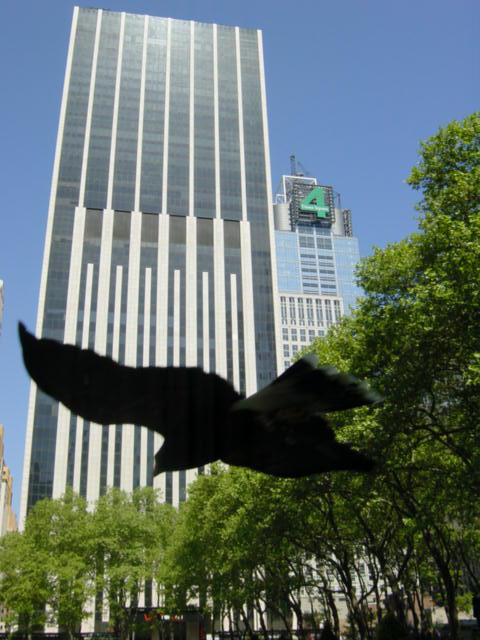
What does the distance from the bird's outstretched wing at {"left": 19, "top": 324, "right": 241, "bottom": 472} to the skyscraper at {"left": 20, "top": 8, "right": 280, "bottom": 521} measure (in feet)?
173

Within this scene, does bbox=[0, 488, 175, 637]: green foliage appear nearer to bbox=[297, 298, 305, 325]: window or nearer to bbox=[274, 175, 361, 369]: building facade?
bbox=[274, 175, 361, 369]: building facade

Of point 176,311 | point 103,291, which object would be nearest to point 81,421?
point 103,291

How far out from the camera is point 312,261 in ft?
396

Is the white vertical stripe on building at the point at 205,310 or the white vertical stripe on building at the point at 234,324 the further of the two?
the white vertical stripe on building at the point at 205,310

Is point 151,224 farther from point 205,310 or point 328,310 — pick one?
point 328,310

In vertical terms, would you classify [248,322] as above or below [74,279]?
below

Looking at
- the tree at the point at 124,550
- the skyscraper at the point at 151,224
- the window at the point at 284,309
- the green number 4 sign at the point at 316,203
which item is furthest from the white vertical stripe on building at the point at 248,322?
the green number 4 sign at the point at 316,203

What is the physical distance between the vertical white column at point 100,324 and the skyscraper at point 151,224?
5.6 inches

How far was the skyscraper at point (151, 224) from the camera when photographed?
199ft

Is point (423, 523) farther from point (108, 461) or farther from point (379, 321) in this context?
point (108, 461)

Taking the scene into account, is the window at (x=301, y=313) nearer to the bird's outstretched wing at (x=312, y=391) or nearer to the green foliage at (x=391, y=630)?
the green foliage at (x=391, y=630)

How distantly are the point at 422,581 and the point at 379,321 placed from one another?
1930cm

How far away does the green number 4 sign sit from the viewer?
12338cm

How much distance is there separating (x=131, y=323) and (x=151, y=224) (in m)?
16.5
